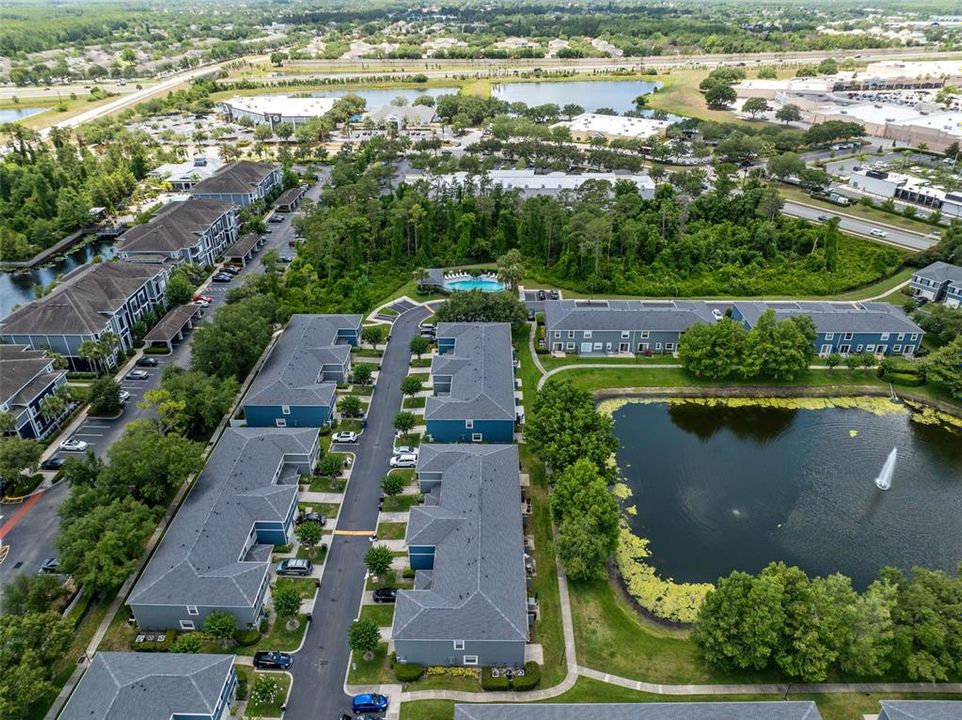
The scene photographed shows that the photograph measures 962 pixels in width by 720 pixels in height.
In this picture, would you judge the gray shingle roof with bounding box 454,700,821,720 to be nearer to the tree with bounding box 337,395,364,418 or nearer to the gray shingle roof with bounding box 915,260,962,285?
the tree with bounding box 337,395,364,418

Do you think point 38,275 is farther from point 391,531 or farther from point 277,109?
point 277,109

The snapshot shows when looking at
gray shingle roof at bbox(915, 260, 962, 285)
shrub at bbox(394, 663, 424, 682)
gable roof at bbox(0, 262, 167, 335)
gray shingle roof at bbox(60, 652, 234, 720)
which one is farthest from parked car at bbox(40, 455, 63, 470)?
gray shingle roof at bbox(915, 260, 962, 285)

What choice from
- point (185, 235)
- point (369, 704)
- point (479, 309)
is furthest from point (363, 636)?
point (185, 235)

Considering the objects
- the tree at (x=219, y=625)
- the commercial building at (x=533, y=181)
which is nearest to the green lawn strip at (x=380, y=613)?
the tree at (x=219, y=625)

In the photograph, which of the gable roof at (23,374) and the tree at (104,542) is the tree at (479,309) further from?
the gable roof at (23,374)

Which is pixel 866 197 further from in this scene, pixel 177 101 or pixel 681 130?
pixel 177 101

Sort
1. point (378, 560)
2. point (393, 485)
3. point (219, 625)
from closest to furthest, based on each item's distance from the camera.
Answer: point (219, 625)
point (378, 560)
point (393, 485)

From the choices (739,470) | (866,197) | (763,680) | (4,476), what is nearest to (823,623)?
(763,680)
